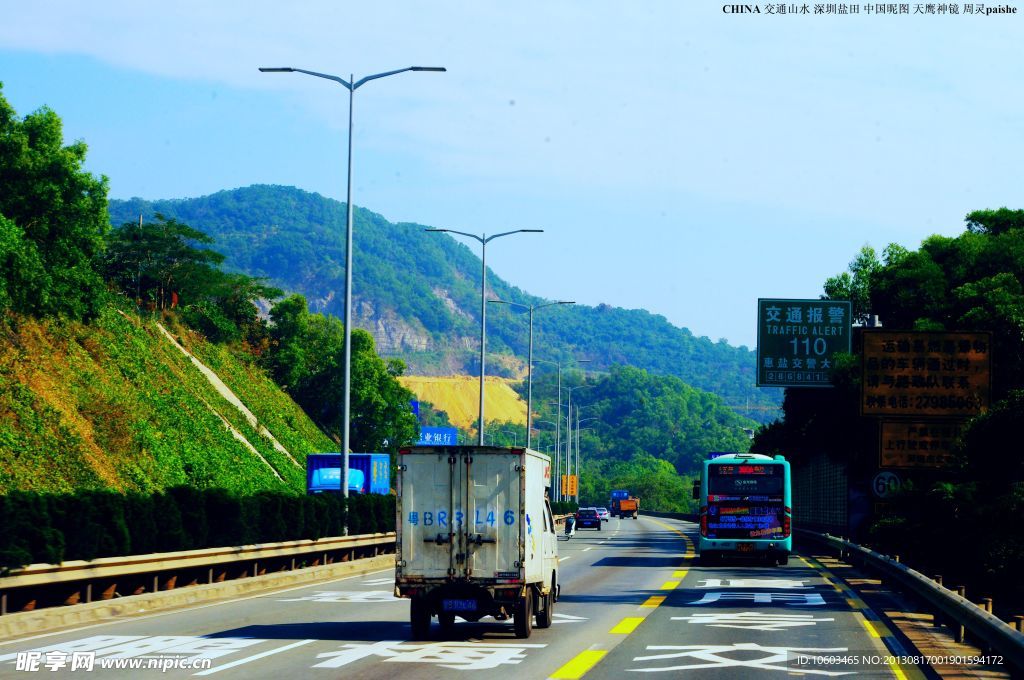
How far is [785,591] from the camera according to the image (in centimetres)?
2788

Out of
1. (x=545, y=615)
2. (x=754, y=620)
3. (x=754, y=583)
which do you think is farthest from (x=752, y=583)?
(x=545, y=615)

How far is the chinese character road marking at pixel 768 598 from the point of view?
24812 mm

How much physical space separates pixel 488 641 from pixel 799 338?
3568cm

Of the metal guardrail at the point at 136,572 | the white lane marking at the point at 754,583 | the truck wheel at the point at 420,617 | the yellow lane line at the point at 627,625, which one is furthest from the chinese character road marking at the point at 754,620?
the metal guardrail at the point at 136,572

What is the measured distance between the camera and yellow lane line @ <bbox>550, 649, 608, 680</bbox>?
14.2m

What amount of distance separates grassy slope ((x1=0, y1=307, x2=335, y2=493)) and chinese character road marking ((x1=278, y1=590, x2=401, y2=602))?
18767 millimetres

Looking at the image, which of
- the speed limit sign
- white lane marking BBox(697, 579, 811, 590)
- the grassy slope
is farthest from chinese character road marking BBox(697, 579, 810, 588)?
the grassy slope

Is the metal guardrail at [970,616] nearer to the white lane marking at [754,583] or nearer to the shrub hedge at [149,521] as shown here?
the white lane marking at [754,583]

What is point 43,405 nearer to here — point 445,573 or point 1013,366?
point 1013,366

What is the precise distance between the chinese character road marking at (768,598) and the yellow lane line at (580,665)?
8.64 m

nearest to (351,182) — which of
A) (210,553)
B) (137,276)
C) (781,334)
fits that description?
(210,553)

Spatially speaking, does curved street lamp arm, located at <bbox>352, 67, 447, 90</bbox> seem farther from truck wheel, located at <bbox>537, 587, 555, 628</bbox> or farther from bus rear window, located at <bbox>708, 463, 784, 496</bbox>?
truck wheel, located at <bbox>537, 587, 555, 628</bbox>

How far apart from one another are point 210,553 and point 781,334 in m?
30.0

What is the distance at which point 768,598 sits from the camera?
Answer: 25.8m
